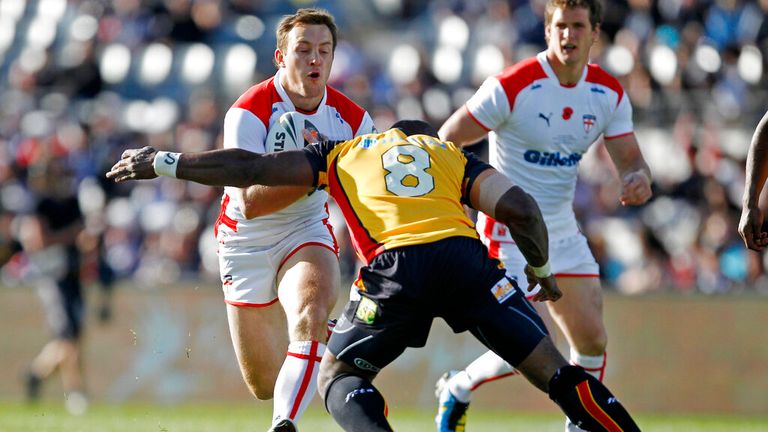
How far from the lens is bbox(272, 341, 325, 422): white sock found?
261 inches

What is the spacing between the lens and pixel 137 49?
19922 mm

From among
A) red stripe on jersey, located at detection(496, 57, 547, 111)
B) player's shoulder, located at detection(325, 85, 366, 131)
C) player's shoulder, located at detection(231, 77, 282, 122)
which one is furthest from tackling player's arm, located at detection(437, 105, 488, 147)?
player's shoulder, located at detection(231, 77, 282, 122)

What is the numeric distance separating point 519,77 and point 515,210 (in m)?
2.66

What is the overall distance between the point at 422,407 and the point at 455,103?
482cm

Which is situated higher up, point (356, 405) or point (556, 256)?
point (356, 405)

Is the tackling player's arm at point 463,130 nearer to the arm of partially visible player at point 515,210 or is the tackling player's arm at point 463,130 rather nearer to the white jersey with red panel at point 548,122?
the white jersey with red panel at point 548,122

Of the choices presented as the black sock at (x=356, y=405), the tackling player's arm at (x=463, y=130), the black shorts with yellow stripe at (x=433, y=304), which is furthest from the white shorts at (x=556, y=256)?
the black sock at (x=356, y=405)

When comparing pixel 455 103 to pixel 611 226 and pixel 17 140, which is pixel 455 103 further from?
pixel 17 140

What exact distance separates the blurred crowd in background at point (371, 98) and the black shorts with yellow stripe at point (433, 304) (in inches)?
334

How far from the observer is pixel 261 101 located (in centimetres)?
736

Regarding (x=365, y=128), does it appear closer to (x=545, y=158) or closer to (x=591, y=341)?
(x=545, y=158)

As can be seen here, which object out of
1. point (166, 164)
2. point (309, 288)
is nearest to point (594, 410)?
point (309, 288)

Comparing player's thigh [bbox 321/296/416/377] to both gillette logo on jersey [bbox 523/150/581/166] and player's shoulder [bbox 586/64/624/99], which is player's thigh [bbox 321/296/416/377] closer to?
gillette logo on jersey [bbox 523/150/581/166]

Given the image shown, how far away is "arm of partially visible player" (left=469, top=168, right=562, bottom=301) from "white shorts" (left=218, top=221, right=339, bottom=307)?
1.68 metres
